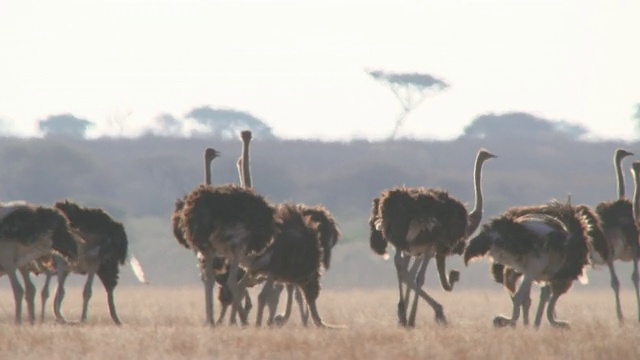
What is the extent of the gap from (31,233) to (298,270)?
250 cm

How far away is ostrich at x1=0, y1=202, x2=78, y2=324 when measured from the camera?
15.7 m

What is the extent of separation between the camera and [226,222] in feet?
49.5

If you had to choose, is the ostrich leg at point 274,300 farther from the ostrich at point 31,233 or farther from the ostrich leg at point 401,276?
the ostrich at point 31,233

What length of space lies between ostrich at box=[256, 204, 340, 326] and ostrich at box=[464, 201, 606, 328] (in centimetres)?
168

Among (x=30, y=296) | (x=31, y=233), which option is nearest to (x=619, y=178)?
(x=30, y=296)

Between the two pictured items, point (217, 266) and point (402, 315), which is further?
point (217, 266)

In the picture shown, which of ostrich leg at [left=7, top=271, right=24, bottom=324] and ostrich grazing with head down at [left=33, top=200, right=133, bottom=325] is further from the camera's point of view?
ostrich grazing with head down at [left=33, top=200, right=133, bottom=325]

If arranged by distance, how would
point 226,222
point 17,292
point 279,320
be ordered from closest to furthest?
1. point 226,222
2. point 17,292
3. point 279,320

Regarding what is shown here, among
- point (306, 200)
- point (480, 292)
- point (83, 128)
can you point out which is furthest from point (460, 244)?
point (83, 128)

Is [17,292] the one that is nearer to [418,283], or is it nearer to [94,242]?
[94,242]

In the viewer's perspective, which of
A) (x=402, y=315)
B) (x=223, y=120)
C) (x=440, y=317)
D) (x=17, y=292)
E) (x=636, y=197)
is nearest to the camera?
(x=17, y=292)

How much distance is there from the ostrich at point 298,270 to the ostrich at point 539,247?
168 cm

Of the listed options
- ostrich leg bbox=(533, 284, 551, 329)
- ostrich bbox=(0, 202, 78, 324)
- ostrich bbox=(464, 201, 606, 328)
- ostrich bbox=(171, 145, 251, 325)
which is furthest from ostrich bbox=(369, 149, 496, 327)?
ostrich bbox=(0, 202, 78, 324)

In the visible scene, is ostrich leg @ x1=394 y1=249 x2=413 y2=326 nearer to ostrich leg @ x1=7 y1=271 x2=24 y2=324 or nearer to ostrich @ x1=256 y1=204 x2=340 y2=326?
ostrich @ x1=256 y1=204 x2=340 y2=326
